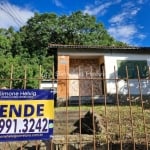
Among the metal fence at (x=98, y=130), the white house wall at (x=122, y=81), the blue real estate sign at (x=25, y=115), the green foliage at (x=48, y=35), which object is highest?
the green foliage at (x=48, y=35)

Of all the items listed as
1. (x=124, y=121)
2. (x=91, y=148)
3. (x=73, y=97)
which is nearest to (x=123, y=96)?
(x=73, y=97)

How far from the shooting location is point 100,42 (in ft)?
125

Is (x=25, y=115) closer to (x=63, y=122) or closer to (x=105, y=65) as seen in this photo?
(x=63, y=122)

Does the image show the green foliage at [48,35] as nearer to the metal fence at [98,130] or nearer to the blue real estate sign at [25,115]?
the metal fence at [98,130]

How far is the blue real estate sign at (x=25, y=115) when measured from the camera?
4.92 meters

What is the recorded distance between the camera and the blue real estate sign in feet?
16.1

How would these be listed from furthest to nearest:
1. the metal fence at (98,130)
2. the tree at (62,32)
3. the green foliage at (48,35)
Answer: the tree at (62,32) < the green foliage at (48,35) < the metal fence at (98,130)

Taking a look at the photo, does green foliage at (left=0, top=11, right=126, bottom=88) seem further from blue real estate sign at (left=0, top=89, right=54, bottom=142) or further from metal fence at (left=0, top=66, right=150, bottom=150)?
blue real estate sign at (left=0, top=89, right=54, bottom=142)

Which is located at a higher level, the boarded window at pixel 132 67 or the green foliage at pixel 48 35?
the green foliage at pixel 48 35

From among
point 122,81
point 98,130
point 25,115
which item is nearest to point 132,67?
point 122,81

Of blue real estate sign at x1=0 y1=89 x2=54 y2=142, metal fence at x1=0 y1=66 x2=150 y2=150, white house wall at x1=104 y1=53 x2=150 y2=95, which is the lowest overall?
metal fence at x1=0 y1=66 x2=150 y2=150

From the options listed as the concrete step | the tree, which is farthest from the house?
the tree

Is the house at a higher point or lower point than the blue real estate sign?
higher

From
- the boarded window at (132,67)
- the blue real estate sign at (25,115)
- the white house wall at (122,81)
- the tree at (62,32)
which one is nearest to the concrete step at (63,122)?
the blue real estate sign at (25,115)
